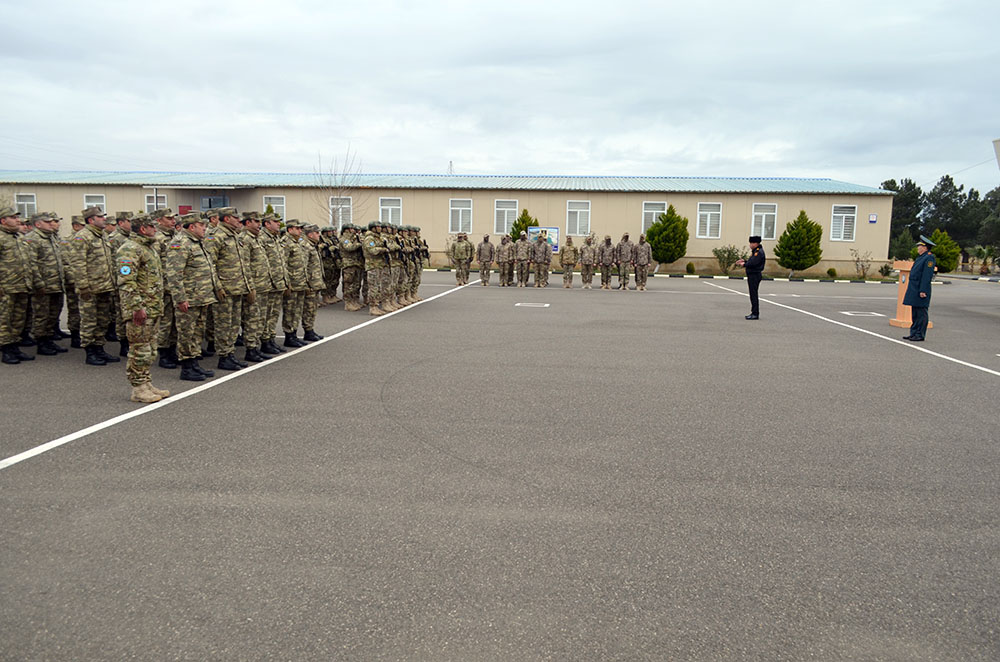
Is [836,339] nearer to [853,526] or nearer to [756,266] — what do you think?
[756,266]

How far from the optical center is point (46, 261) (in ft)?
30.2

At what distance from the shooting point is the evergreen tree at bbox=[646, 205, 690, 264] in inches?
1330

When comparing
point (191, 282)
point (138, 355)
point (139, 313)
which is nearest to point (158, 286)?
point (139, 313)

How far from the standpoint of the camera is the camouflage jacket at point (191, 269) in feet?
24.6

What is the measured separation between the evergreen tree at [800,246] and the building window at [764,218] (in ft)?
6.45

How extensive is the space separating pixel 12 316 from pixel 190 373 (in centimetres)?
292

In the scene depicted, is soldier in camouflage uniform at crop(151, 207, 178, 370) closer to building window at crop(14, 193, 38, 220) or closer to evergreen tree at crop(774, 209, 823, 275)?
evergreen tree at crop(774, 209, 823, 275)

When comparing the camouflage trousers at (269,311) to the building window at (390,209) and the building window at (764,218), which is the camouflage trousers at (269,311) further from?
the building window at (764,218)

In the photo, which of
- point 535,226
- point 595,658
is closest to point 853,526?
point 595,658

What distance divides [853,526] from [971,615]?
945 millimetres

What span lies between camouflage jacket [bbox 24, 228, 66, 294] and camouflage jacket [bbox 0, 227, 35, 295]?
0.20 meters

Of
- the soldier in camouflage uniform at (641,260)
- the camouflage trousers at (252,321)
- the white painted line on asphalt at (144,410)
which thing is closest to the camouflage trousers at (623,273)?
the soldier in camouflage uniform at (641,260)

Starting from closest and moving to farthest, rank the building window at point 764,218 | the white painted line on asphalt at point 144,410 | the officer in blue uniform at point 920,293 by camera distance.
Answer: the white painted line on asphalt at point 144,410 → the officer in blue uniform at point 920,293 → the building window at point 764,218

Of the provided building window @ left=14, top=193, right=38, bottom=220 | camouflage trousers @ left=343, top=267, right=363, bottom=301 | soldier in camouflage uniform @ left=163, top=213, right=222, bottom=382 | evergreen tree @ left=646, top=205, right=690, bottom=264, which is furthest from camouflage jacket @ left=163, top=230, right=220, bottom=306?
building window @ left=14, top=193, right=38, bottom=220
